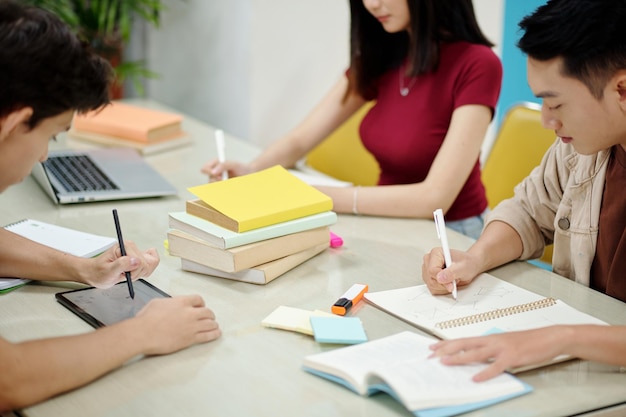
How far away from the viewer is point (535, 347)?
117 centimetres

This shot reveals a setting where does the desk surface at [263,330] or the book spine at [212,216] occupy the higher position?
the book spine at [212,216]

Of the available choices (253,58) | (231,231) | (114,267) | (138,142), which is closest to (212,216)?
(231,231)

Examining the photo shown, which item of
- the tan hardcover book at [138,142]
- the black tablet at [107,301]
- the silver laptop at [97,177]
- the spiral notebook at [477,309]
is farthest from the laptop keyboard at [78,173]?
the spiral notebook at [477,309]

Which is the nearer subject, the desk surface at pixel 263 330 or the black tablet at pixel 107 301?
the desk surface at pixel 263 330

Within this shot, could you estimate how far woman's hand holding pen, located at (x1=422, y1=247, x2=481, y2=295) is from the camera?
1.43 metres

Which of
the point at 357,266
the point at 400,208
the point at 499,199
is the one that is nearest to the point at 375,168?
the point at 499,199

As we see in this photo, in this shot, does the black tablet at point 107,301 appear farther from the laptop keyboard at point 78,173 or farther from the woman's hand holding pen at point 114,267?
the laptop keyboard at point 78,173

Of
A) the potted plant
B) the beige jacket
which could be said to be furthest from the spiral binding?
the potted plant

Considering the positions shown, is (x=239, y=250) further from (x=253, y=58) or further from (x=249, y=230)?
(x=253, y=58)

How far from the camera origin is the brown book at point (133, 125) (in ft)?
7.86

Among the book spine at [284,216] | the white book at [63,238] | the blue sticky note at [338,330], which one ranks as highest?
the book spine at [284,216]

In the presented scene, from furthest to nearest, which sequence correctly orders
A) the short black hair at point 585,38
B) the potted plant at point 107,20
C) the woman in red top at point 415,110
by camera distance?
1. the potted plant at point 107,20
2. the woman in red top at point 415,110
3. the short black hair at point 585,38

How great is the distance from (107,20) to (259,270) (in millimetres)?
2006

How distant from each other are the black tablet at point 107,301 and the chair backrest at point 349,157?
126 centimetres
